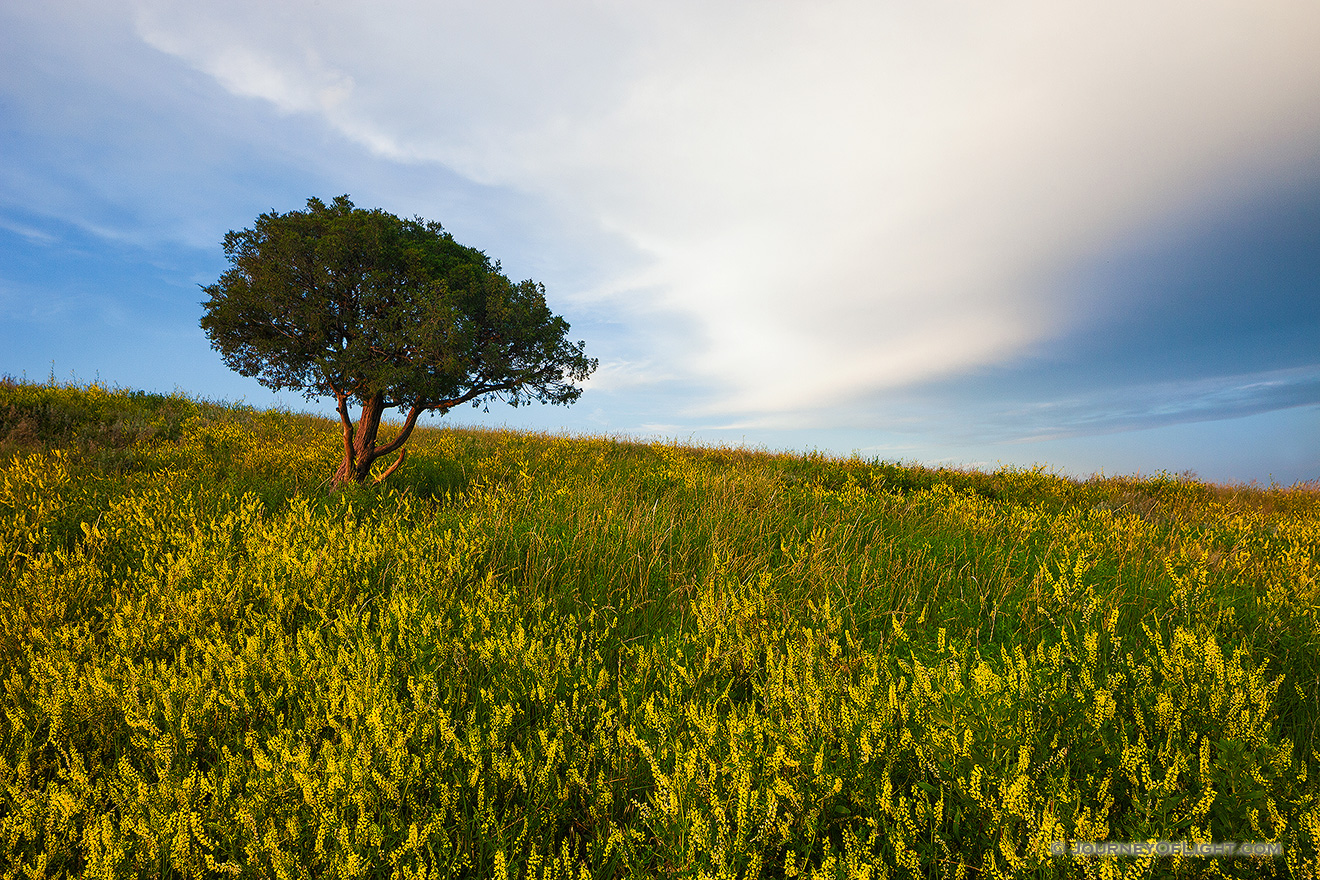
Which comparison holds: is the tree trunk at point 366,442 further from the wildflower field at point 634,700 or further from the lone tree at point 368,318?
the wildflower field at point 634,700

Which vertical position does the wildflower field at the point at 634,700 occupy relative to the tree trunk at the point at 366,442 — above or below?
below

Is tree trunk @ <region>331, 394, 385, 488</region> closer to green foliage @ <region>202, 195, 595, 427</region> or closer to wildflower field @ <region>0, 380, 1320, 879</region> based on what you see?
green foliage @ <region>202, 195, 595, 427</region>

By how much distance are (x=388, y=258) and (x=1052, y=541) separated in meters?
9.53

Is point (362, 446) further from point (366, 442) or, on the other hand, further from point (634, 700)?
point (634, 700)

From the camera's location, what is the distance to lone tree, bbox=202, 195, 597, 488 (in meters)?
→ 7.78

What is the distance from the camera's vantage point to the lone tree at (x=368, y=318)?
7777 mm

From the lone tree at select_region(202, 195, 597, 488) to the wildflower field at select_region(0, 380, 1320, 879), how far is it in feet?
8.51

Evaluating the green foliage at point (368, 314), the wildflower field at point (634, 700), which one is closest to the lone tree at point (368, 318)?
the green foliage at point (368, 314)

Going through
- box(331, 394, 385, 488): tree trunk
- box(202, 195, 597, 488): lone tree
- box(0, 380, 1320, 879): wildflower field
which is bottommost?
box(0, 380, 1320, 879): wildflower field

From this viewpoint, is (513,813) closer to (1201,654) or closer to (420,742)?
(420,742)

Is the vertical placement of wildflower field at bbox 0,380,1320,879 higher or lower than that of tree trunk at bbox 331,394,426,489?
lower

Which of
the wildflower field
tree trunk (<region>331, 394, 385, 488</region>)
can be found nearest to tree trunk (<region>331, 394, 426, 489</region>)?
tree trunk (<region>331, 394, 385, 488</region>)

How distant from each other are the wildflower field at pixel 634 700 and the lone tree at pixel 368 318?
2.59 meters

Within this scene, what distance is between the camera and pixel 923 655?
9.28ft
